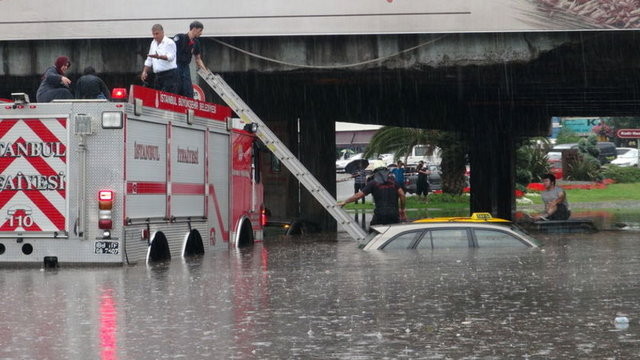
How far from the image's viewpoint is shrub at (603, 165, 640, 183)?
68.3m

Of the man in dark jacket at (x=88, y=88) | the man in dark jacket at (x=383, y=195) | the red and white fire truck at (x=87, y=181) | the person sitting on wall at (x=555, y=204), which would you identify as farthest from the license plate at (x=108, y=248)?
the person sitting on wall at (x=555, y=204)

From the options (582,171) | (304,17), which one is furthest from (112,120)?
(582,171)

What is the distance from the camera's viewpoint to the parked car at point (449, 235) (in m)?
16.6

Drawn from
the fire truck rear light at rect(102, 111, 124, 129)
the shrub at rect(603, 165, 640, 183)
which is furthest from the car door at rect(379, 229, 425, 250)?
the shrub at rect(603, 165, 640, 183)

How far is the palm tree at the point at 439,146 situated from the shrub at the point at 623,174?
16696mm

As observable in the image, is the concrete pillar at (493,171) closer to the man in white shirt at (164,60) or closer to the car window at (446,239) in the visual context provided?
the man in white shirt at (164,60)

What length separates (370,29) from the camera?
80.3ft

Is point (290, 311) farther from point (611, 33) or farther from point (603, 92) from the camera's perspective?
point (603, 92)

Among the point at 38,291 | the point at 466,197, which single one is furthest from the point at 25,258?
the point at 466,197

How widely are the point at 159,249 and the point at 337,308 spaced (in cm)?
635

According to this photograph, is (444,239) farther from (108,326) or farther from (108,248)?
(108,326)

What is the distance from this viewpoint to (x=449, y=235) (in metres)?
16.6

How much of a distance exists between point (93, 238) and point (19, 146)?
1700 millimetres

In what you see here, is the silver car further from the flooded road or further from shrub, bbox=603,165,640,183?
shrub, bbox=603,165,640,183
